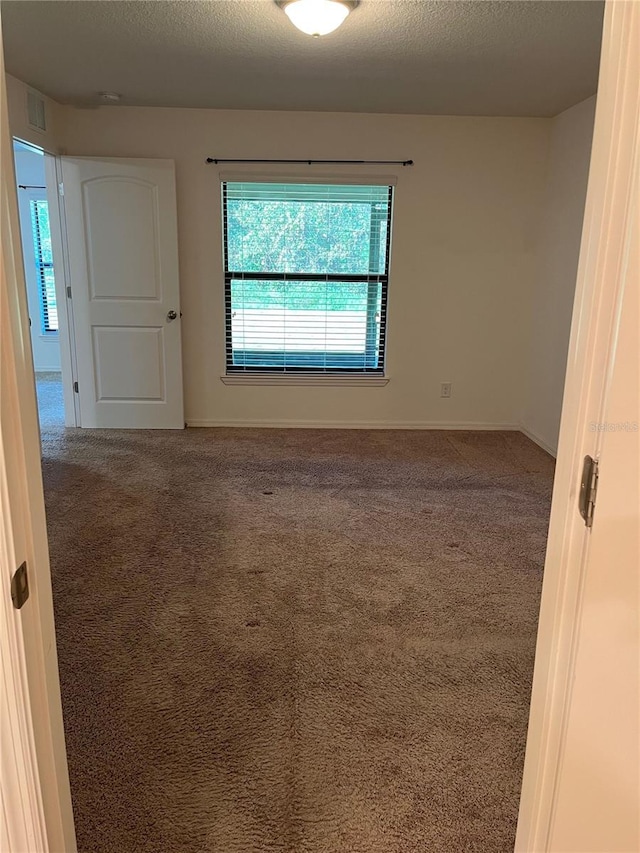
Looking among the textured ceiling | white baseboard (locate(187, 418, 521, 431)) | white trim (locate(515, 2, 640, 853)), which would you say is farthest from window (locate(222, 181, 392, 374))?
white trim (locate(515, 2, 640, 853))

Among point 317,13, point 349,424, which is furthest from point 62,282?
point 317,13

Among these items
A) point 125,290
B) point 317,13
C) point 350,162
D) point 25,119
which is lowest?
point 125,290

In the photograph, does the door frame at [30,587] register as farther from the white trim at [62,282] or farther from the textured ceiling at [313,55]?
the white trim at [62,282]

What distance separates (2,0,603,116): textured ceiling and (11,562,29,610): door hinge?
266 cm

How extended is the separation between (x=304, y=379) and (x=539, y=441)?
77.3 inches

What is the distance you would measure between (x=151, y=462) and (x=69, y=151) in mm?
2497


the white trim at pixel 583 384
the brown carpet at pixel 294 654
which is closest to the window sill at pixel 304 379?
the brown carpet at pixel 294 654

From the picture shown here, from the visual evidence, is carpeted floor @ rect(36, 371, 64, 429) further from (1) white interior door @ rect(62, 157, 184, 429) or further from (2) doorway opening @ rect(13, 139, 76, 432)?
(1) white interior door @ rect(62, 157, 184, 429)

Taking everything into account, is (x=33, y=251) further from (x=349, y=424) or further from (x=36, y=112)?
(x=349, y=424)

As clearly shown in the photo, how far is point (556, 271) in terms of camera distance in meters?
4.61

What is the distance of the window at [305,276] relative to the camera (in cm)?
483

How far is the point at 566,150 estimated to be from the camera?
4445 millimetres

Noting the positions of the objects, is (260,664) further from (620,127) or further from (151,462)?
(151,462)

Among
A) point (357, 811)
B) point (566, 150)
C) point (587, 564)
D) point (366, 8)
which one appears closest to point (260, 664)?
point (357, 811)
